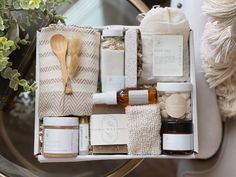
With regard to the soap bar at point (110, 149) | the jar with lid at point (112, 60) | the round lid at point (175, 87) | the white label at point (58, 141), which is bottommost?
the soap bar at point (110, 149)

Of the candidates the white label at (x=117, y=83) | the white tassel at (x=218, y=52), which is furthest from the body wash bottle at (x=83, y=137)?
the white tassel at (x=218, y=52)

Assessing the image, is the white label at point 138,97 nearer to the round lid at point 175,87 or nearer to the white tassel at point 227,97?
the round lid at point 175,87

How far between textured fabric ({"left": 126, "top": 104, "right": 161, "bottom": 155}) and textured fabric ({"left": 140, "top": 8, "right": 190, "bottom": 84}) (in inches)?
3.1

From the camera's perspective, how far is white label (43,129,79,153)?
0.86m

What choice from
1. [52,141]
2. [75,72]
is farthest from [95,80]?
[52,141]

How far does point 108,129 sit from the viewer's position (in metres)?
0.90

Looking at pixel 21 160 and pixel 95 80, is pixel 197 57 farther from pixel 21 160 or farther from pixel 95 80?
pixel 21 160

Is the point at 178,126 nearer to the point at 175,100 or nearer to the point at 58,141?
the point at 175,100

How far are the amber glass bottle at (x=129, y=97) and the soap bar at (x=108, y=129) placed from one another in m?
0.04

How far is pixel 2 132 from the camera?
1053 mm

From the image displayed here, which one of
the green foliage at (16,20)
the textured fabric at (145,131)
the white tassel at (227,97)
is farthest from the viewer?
the white tassel at (227,97)

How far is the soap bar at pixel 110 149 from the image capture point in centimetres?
90

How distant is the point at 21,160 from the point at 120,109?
31 cm

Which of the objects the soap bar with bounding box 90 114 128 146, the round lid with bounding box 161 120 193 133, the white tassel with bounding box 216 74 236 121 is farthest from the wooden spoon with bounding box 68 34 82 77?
the white tassel with bounding box 216 74 236 121
